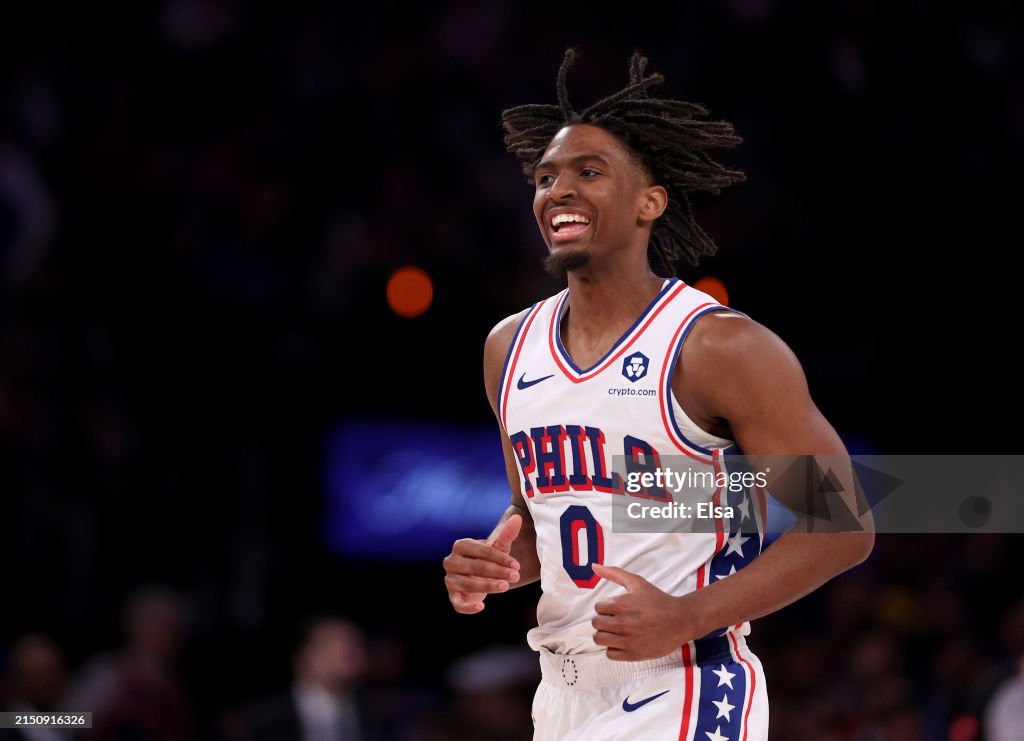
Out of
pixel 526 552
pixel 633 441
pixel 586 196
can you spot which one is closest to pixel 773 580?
pixel 633 441

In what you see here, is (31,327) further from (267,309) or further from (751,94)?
(751,94)

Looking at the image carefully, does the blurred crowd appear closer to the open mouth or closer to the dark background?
the dark background

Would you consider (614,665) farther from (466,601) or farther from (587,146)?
(587,146)

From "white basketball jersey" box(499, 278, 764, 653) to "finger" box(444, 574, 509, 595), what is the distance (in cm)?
24

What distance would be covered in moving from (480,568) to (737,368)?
81cm

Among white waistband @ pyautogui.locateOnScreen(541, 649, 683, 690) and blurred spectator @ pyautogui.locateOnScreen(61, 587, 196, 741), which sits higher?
blurred spectator @ pyautogui.locateOnScreen(61, 587, 196, 741)

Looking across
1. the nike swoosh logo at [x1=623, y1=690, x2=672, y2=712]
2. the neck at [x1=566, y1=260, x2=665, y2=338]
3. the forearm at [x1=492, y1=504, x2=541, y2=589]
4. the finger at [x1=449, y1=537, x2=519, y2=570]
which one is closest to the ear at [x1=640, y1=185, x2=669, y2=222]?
the neck at [x1=566, y1=260, x2=665, y2=338]

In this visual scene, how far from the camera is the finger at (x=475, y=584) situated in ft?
11.3

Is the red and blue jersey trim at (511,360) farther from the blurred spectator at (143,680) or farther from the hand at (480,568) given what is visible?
the blurred spectator at (143,680)

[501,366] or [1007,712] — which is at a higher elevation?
[501,366]

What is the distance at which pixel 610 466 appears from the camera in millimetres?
3590

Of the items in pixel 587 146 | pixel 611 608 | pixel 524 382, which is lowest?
pixel 611 608

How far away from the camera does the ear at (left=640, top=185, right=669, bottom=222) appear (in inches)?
154

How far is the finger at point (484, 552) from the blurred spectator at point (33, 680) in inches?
148
